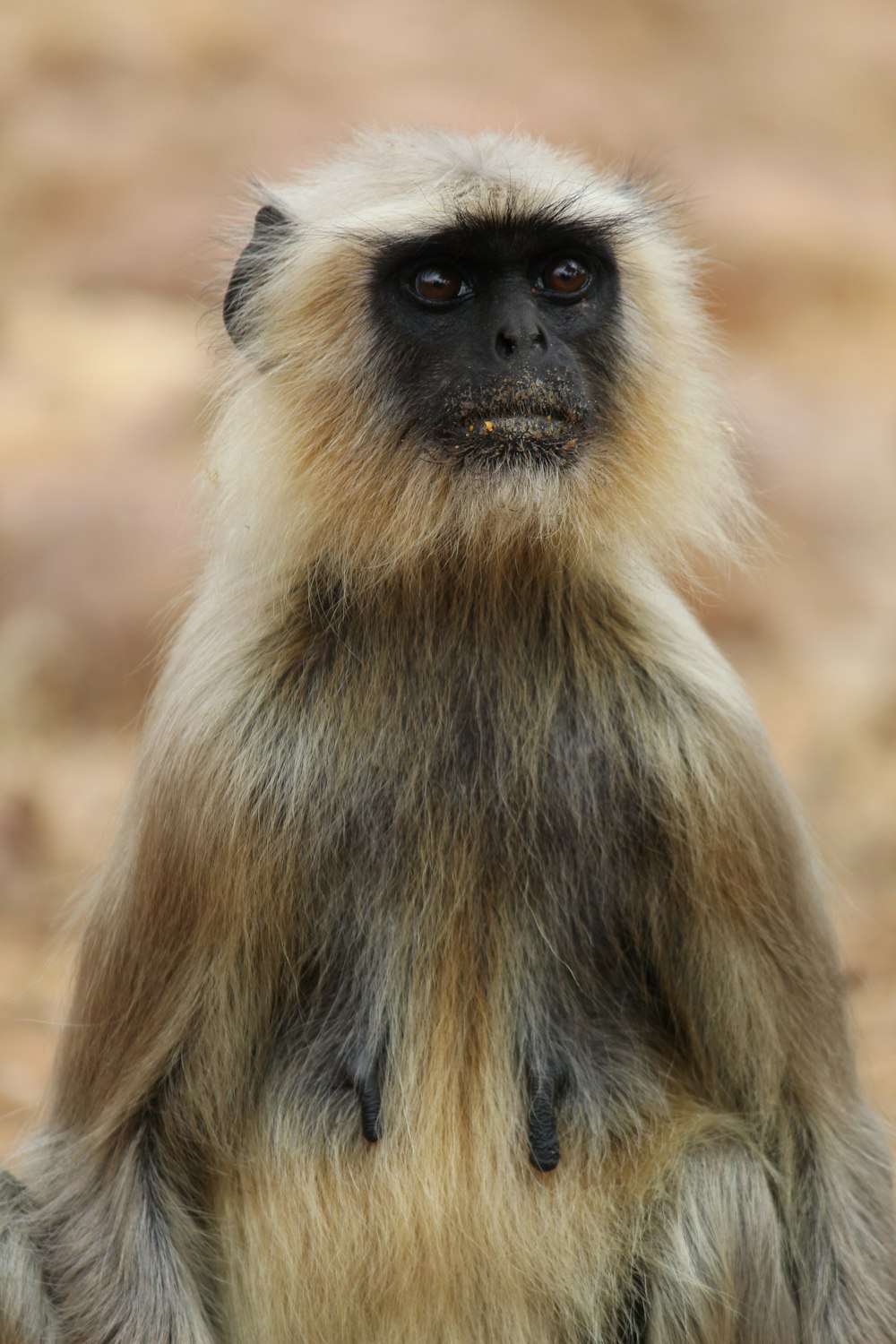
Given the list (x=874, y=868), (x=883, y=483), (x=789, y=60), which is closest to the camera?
(x=874, y=868)

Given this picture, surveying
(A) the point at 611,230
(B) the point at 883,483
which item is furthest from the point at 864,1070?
(B) the point at 883,483

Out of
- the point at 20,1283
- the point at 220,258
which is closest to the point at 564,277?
the point at 20,1283

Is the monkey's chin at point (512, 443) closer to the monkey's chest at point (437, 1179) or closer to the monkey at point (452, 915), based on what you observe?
the monkey at point (452, 915)

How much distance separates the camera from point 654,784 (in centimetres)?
320

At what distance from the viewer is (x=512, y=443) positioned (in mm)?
3008

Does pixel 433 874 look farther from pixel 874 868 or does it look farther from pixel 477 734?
pixel 874 868

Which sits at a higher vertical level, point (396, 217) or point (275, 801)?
point (396, 217)

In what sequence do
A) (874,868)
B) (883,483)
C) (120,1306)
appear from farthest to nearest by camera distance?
(883,483), (874,868), (120,1306)

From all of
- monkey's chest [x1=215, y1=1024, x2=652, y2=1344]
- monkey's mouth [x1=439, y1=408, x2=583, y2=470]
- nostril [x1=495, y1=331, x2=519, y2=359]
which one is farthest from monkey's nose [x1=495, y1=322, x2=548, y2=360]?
monkey's chest [x1=215, y1=1024, x2=652, y2=1344]

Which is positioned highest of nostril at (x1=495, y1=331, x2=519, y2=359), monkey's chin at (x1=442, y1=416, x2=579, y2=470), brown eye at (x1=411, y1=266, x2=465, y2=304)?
brown eye at (x1=411, y1=266, x2=465, y2=304)

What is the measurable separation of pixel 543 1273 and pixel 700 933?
0.65 meters

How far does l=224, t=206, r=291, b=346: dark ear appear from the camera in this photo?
11.3ft

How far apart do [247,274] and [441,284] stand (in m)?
0.49

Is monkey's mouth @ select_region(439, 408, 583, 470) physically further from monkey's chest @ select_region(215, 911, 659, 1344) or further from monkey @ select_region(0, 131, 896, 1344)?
monkey's chest @ select_region(215, 911, 659, 1344)
